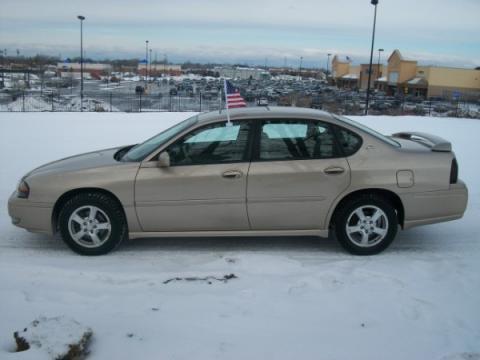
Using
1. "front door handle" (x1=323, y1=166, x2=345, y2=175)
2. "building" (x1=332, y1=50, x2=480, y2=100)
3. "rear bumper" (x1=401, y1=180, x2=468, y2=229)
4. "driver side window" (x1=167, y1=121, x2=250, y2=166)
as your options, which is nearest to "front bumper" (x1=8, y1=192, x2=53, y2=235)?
"driver side window" (x1=167, y1=121, x2=250, y2=166)

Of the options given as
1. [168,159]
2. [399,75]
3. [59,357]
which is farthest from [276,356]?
[399,75]

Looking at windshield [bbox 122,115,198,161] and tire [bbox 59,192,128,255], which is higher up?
windshield [bbox 122,115,198,161]

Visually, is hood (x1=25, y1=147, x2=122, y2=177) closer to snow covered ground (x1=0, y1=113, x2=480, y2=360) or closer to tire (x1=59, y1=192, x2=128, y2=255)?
tire (x1=59, y1=192, x2=128, y2=255)

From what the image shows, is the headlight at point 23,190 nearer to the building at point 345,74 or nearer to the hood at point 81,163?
the hood at point 81,163

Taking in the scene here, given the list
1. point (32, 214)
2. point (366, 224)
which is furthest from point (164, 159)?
point (366, 224)

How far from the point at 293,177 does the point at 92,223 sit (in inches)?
81.9

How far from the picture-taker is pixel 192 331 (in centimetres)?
376

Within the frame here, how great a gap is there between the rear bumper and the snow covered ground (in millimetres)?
385

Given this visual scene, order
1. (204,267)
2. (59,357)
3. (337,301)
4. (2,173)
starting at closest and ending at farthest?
1. (59,357)
2. (337,301)
3. (204,267)
4. (2,173)

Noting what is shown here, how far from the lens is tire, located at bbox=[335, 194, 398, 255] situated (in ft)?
17.3

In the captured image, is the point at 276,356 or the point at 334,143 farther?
the point at 334,143

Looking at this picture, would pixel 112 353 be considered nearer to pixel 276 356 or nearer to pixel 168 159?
pixel 276 356

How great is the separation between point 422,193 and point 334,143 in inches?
40.7

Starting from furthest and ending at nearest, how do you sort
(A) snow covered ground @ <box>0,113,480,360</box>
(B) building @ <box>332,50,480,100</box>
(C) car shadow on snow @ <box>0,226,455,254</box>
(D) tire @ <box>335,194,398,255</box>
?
(B) building @ <box>332,50,480,100</box> < (C) car shadow on snow @ <box>0,226,455,254</box> < (D) tire @ <box>335,194,398,255</box> < (A) snow covered ground @ <box>0,113,480,360</box>
